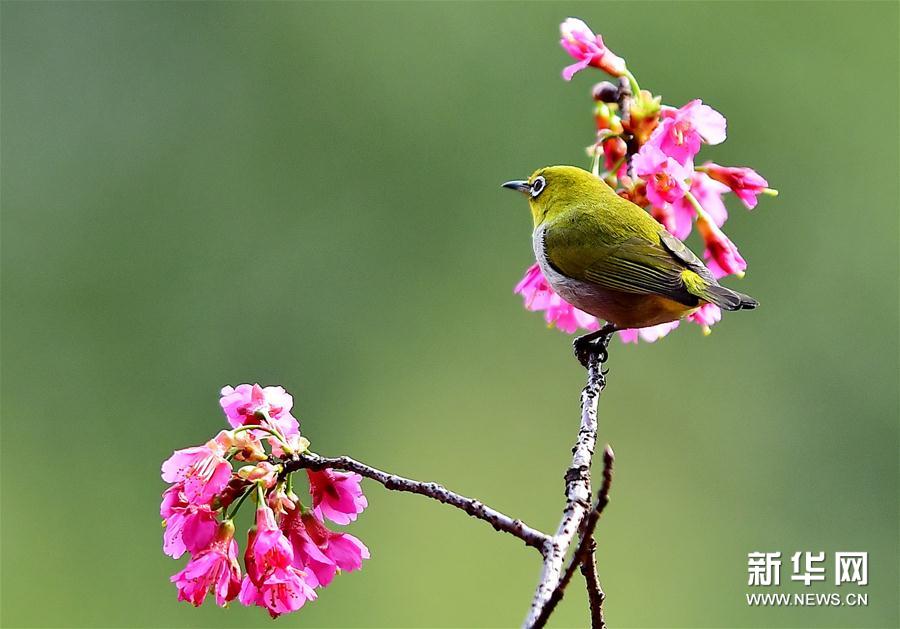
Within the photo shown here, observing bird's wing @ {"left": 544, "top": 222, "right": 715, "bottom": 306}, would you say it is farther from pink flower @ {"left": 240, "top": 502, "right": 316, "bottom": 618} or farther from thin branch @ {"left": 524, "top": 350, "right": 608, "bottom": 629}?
pink flower @ {"left": 240, "top": 502, "right": 316, "bottom": 618}

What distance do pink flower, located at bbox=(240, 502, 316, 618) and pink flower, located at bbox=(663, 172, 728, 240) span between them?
1.61 metres

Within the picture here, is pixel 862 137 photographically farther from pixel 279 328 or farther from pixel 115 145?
pixel 115 145

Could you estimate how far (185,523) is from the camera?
2.61 meters

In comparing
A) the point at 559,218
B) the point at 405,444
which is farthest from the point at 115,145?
the point at 559,218

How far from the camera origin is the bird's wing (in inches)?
136

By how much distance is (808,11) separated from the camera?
17250 millimetres

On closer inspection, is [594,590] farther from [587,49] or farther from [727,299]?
[587,49]

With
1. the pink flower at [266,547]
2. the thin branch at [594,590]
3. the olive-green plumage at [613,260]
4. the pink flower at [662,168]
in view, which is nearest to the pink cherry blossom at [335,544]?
the pink flower at [266,547]

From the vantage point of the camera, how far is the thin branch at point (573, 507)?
1692 millimetres

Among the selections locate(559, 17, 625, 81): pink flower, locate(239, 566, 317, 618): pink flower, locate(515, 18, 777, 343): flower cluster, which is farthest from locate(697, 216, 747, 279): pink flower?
locate(239, 566, 317, 618): pink flower

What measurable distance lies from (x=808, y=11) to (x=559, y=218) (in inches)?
593

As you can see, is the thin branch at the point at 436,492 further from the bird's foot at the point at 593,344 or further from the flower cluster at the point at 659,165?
the flower cluster at the point at 659,165

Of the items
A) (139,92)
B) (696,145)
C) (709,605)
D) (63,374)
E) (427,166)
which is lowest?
(696,145)

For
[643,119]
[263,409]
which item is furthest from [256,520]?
[643,119]
